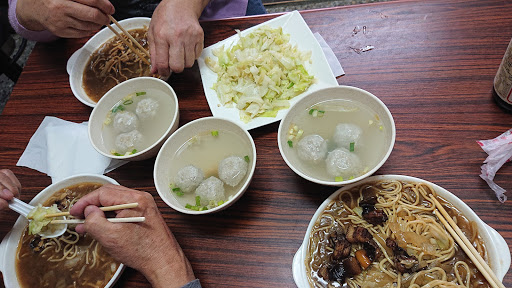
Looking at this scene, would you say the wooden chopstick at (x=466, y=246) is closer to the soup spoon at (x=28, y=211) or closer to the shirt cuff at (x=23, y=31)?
the soup spoon at (x=28, y=211)

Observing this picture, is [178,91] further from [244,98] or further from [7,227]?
[7,227]

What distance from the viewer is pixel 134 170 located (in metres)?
1.78

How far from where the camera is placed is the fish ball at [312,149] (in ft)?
4.94

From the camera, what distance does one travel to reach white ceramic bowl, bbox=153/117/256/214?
1482mm

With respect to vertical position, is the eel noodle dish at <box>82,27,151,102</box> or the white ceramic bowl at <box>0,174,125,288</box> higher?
the eel noodle dish at <box>82,27,151,102</box>

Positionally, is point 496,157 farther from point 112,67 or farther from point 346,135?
point 112,67

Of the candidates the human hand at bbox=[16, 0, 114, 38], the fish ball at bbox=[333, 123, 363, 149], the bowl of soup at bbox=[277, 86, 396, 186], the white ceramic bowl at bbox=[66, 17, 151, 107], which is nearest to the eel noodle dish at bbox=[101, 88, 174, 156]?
the white ceramic bowl at bbox=[66, 17, 151, 107]

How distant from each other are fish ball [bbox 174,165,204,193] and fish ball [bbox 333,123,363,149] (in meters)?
0.63

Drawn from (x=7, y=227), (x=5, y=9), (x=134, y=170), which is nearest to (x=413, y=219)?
(x=134, y=170)

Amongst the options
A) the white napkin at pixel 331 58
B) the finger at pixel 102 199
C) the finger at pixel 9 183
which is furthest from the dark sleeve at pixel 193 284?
the white napkin at pixel 331 58

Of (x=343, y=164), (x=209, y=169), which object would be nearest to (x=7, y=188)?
(x=209, y=169)

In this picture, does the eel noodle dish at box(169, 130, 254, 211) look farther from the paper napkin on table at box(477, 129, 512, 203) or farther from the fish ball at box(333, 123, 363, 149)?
the paper napkin on table at box(477, 129, 512, 203)

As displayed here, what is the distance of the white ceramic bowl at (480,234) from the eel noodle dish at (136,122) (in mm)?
887

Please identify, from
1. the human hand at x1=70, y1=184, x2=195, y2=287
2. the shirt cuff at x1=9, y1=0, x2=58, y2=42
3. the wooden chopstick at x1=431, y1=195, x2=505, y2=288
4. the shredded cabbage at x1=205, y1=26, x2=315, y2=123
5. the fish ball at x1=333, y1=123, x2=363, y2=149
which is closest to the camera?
the wooden chopstick at x1=431, y1=195, x2=505, y2=288
